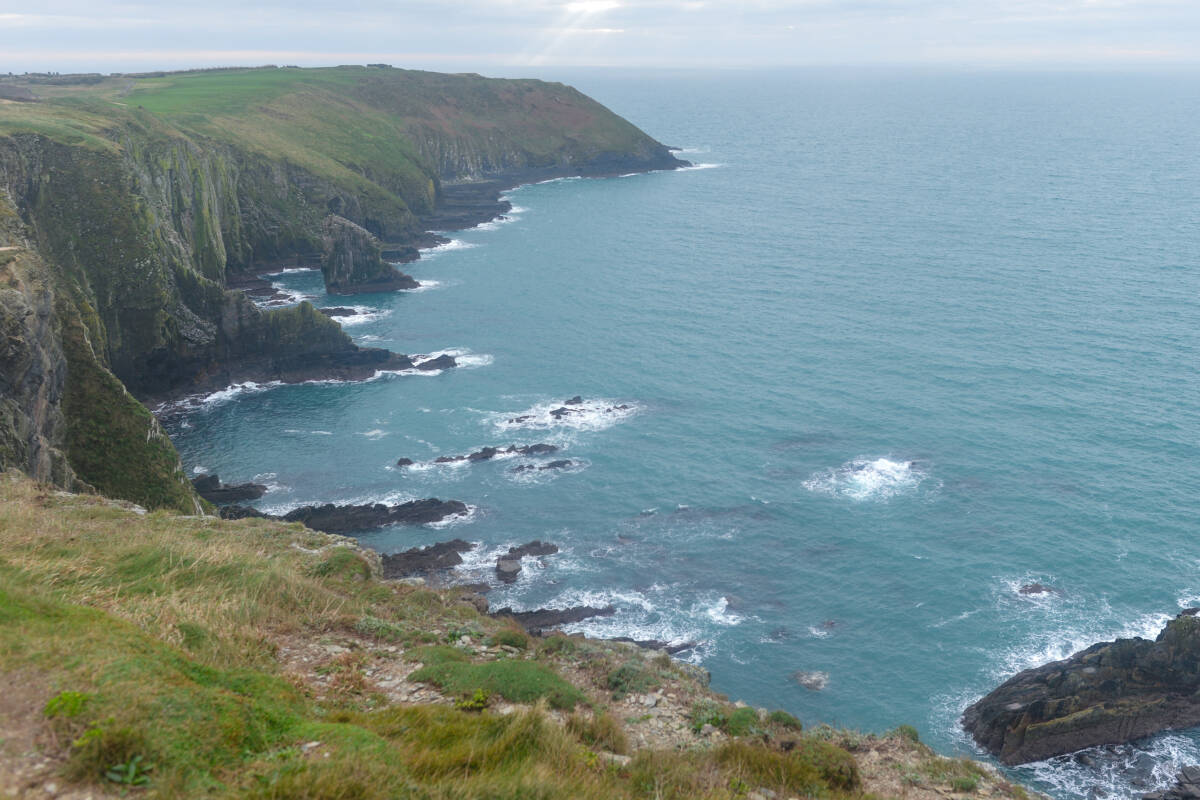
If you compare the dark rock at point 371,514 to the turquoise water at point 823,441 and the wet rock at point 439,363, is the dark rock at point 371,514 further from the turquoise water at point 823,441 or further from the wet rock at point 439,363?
the wet rock at point 439,363

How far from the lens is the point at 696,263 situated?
109 meters

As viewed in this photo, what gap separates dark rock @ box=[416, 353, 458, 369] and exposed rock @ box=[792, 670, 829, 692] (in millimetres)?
46593

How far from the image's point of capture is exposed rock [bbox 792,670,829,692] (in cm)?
3984

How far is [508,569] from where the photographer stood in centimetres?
4856

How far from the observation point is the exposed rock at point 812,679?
39.8 meters

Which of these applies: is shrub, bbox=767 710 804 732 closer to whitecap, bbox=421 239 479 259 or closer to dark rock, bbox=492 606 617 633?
dark rock, bbox=492 606 617 633

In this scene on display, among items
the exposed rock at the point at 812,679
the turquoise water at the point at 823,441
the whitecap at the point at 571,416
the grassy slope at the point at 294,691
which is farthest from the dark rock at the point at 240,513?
the exposed rock at the point at 812,679

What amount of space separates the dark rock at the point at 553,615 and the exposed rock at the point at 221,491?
20.7m

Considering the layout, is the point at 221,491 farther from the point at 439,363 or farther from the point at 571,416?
the point at 439,363

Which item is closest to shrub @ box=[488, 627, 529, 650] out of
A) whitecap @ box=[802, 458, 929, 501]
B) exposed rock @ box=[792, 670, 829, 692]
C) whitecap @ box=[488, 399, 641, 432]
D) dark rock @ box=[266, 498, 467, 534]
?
exposed rock @ box=[792, 670, 829, 692]

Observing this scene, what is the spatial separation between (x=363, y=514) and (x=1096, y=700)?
38.8m

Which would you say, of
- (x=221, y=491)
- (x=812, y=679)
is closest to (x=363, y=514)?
(x=221, y=491)

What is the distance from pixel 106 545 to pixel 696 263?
92.9 meters

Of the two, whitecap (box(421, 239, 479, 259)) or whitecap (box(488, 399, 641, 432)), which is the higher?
whitecap (box(421, 239, 479, 259))
